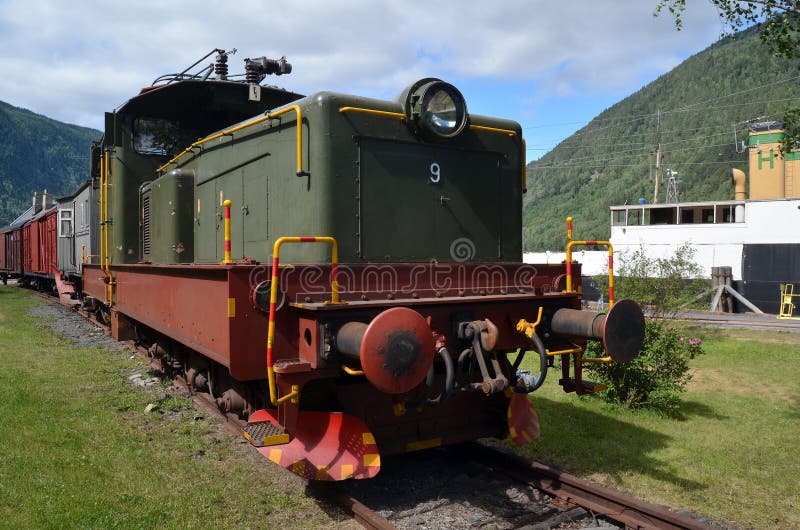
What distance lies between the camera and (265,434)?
3.69 metres

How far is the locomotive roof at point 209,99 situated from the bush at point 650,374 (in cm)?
483

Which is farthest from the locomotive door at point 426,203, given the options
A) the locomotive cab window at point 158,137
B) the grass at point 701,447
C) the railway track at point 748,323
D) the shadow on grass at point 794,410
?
the railway track at point 748,323

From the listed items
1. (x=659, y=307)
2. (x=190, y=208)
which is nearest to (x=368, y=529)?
(x=190, y=208)

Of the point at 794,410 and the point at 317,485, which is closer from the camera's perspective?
the point at 317,485

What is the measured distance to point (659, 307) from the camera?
10680mm

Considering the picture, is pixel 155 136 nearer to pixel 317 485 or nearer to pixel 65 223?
pixel 317 485

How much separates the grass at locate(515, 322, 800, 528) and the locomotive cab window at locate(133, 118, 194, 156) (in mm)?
5456

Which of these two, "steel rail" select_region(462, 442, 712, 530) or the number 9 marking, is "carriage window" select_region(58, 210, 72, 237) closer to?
the number 9 marking

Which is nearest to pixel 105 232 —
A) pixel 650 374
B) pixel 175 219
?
pixel 175 219

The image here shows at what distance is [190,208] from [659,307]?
8338mm

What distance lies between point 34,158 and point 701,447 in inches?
8270

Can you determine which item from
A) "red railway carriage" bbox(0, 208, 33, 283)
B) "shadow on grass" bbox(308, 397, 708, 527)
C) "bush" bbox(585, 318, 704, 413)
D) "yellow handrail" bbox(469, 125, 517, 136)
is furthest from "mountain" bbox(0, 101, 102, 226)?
"shadow on grass" bbox(308, 397, 708, 527)

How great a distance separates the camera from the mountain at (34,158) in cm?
16274

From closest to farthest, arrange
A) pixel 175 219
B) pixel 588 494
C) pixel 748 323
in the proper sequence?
pixel 588 494 → pixel 175 219 → pixel 748 323
